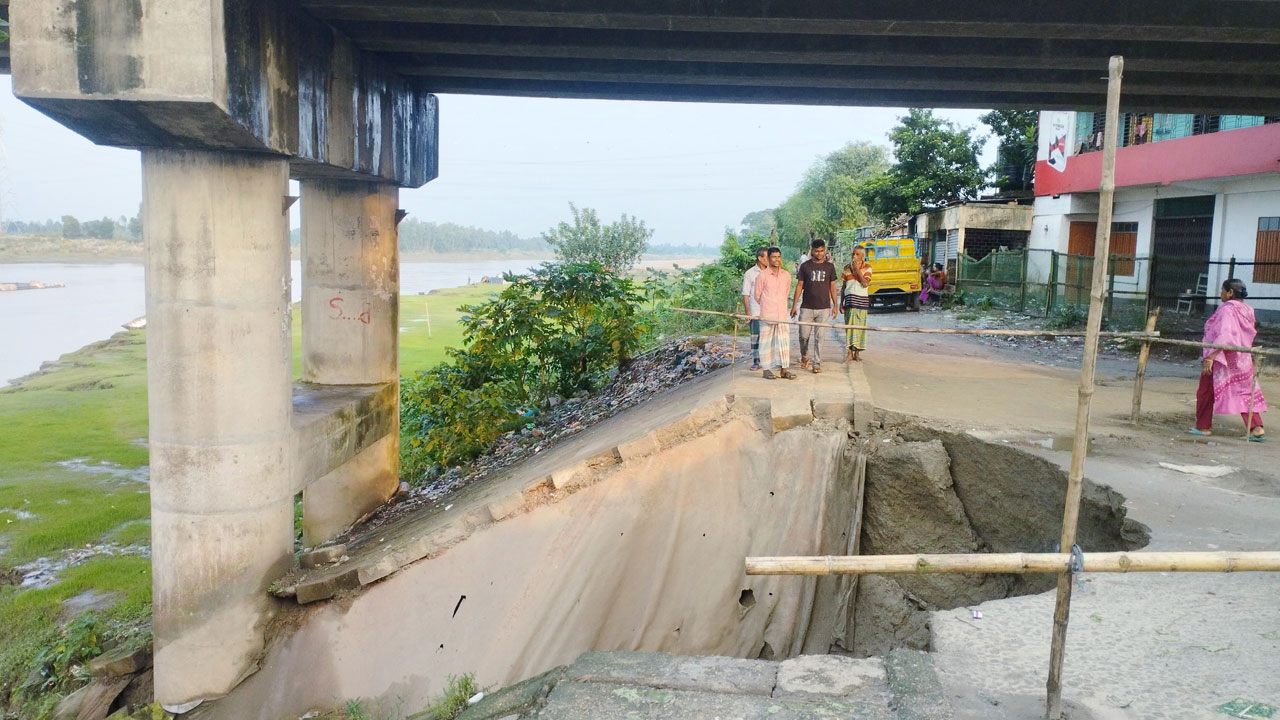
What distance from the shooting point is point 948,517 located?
788 centimetres

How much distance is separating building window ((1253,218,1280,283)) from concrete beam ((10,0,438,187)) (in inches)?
688

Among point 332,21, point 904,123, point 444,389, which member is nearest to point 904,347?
point 444,389

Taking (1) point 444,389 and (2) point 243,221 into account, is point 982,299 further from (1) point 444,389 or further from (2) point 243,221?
(2) point 243,221

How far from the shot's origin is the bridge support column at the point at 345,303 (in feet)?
35.6

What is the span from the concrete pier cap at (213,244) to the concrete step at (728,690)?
434 centimetres

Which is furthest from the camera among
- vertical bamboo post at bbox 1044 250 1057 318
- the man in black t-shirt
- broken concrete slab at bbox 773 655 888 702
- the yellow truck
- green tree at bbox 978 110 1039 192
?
green tree at bbox 978 110 1039 192

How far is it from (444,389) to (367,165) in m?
4.89

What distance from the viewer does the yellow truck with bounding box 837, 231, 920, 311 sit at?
23828 mm

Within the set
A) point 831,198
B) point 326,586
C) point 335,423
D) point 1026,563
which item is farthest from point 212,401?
point 831,198

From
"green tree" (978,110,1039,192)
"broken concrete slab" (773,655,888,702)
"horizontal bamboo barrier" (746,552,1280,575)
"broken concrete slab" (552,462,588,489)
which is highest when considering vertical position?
"green tree" (978,110,1039,192)

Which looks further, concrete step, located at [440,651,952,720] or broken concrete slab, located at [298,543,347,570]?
broken concrete slab, located at [298,543,347,570]

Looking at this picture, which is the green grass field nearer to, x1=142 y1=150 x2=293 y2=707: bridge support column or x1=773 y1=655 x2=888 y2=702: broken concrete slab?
x1=142 y1=150 x2=293 y2=707: bridge support column

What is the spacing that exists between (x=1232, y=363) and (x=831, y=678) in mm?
6728

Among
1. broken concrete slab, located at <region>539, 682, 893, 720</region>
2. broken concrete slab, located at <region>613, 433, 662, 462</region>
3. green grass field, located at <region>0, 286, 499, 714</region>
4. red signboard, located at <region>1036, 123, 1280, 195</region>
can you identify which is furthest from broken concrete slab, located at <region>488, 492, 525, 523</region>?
red signboard, located at <region>1036, 123, 1280, 195</region>
